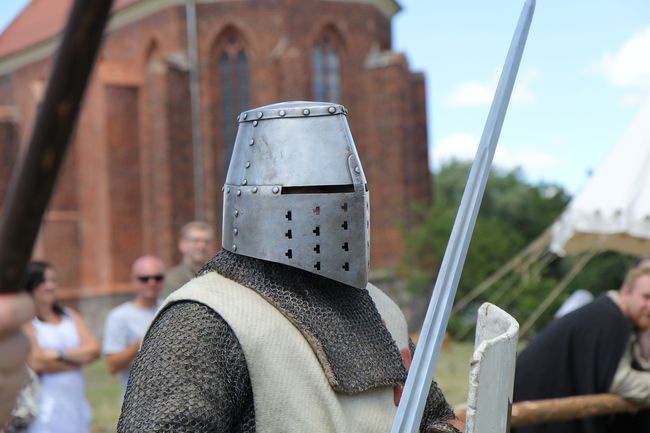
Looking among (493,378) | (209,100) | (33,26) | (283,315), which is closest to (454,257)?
(493,378)

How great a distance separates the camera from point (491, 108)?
1858mm

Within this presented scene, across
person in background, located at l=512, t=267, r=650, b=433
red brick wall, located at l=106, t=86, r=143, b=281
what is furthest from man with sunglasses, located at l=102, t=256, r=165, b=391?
red brick wall, located at l=106, t=86, r=143, b=281

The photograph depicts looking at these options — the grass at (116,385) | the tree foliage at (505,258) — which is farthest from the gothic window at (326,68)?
the grass at (116,385)

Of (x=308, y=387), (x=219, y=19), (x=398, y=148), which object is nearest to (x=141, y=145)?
(x=219, y=19)

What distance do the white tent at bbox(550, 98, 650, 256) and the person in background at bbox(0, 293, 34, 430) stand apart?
6.60m

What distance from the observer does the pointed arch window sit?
2620cm

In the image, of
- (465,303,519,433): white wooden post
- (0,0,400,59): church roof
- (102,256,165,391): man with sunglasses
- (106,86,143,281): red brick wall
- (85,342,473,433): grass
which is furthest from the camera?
→ (0,0,400,59): church roof

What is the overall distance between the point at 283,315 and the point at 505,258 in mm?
20545

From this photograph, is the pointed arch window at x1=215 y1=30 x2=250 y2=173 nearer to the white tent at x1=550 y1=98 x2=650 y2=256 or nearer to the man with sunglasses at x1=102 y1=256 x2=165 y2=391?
the white tent at x1=550 y1=98 x2=650 y2=256

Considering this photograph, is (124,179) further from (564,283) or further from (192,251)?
(192,251)

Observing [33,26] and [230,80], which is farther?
[33,26]

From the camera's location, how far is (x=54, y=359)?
17.1ft

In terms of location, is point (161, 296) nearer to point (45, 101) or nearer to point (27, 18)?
point (45, 101)

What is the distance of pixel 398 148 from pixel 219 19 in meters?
6.30
